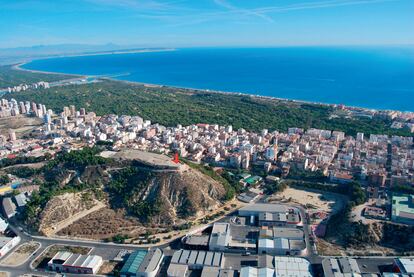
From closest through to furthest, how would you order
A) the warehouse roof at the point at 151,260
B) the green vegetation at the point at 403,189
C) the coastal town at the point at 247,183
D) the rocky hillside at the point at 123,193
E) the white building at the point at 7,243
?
the warehouse roof at the point at 151,260
the coastal town at the point at 247,183
the white building at the point at 7,243
the rocky hillside at the point at 123,193
the green vegetation at the point at 403,189

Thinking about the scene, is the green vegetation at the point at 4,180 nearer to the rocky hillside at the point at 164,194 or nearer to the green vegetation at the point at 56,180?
the green vegetation at the point at 56,180

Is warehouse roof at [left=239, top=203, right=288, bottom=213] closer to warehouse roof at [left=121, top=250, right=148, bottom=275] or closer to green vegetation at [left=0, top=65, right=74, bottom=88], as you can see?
warehouse roof at [left=121, top=250, right=148, bottom=275]

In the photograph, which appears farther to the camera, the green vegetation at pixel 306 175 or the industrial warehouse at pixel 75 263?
the green vegetation at pixel 306 175

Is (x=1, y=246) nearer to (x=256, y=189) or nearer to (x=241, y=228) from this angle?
(x=241, y=228)

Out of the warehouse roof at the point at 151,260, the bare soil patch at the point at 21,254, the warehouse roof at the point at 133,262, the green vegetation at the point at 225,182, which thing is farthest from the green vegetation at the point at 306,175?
the bare soil patch at the point at 21,254

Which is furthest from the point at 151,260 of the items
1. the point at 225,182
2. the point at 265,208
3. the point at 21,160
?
the point at 21,160

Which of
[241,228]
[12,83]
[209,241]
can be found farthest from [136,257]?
[12,83]

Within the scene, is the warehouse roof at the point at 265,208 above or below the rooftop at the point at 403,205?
below
